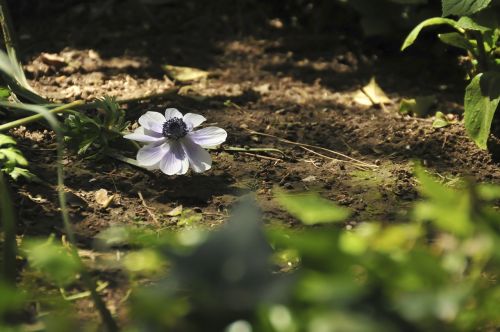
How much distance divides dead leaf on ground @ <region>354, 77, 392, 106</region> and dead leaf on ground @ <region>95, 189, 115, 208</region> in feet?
3.80

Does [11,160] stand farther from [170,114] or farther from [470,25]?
[470,25]

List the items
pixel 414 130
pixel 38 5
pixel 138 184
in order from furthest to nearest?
pixel 38 5 < pixel 414 130 < pixel 138 184

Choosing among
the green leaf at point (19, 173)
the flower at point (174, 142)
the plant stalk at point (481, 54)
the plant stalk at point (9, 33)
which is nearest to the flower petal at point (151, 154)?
the flower at point (174, 142)

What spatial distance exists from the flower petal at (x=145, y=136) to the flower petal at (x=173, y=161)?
0.15 feet

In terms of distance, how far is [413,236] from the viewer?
3.61 feet

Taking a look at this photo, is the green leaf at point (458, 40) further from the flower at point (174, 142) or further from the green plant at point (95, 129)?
the green plant at point (95, 129)

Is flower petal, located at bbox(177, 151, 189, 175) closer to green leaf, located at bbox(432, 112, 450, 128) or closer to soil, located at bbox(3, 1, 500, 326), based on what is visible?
soil, located at bbox(3, 1, 500, 326)

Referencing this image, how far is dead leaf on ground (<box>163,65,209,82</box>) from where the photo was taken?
3.10m

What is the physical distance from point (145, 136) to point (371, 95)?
43.6 inches

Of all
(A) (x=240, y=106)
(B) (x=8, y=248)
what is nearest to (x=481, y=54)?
(A) (x=240, y=106)

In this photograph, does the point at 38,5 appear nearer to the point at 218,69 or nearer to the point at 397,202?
the point at 218,69

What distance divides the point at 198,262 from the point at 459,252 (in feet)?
1.10

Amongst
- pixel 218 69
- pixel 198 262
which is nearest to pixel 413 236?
pixel 198 262

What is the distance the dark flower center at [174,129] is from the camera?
2270mm
